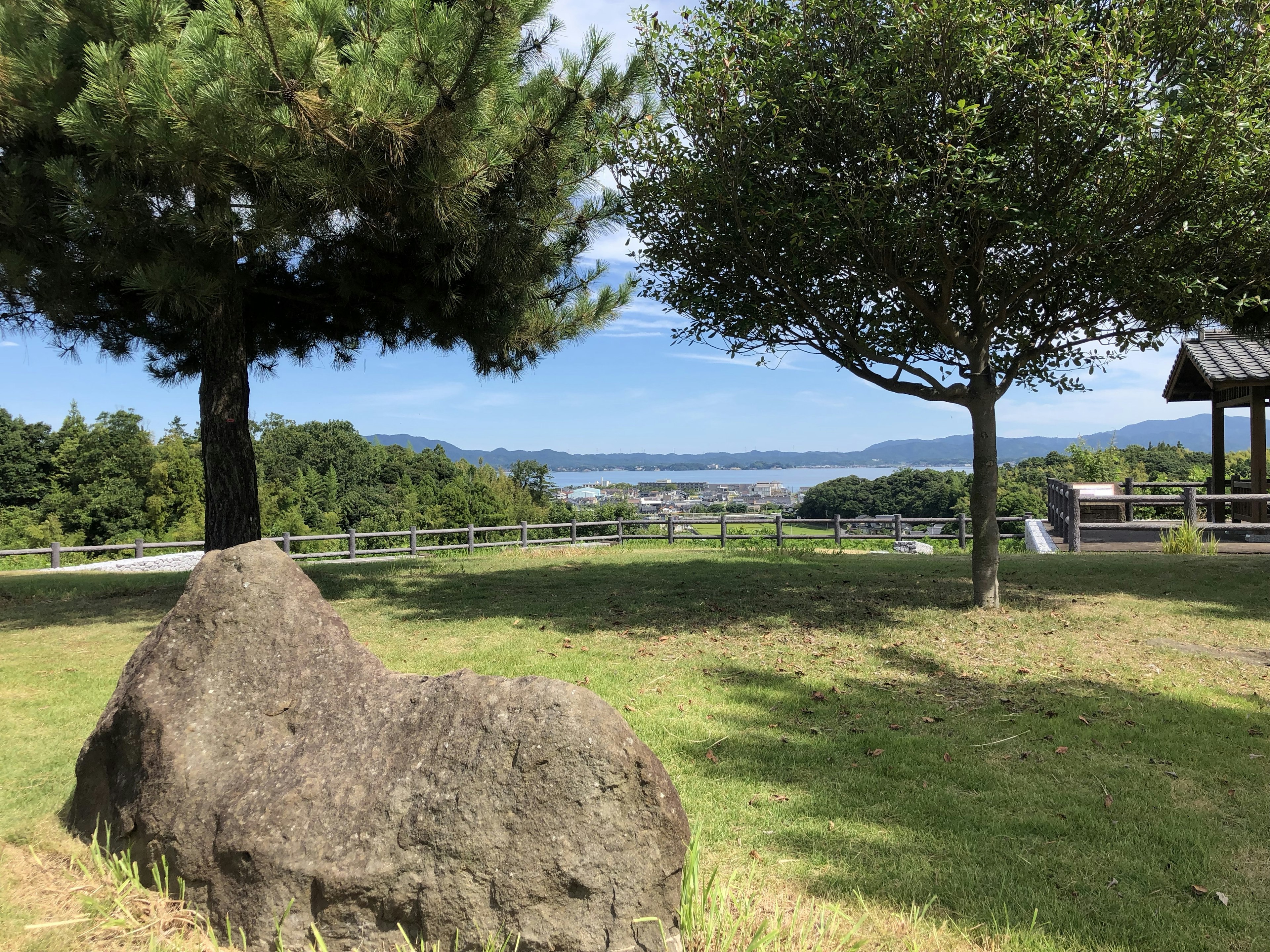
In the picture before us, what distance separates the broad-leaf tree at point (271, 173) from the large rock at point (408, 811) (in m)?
6.07

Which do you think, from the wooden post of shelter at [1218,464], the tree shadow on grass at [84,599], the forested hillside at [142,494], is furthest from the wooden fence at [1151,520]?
the tree shadow on grass at [84,599]

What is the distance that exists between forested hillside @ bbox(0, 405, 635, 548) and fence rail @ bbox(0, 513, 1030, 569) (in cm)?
463

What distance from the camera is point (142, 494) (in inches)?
1335

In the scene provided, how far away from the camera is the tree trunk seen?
933cm

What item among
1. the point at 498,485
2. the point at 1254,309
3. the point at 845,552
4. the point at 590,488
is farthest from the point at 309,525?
the point at 1254,309

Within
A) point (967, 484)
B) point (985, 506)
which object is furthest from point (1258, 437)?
point (967, 484)

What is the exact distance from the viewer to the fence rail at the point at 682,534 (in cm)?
2030

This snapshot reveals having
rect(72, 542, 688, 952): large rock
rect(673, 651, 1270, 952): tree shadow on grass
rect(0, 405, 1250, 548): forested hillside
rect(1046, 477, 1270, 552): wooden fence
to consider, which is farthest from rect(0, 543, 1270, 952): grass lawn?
rect(0, 405, 1250, 548): forested hillside

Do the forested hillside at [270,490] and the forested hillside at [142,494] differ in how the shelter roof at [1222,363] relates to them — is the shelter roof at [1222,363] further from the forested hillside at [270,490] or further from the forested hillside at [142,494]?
the forested hillside at [142,494]

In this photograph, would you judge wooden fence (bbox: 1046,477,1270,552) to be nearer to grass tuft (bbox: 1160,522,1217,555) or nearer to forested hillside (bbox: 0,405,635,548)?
grass tuft (bbox: 1160,522,1217,555)

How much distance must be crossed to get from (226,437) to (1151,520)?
58.0 ft

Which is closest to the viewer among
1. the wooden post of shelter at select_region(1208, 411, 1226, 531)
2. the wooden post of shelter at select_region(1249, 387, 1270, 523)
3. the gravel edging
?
the wooden post of shelter at select_region(1249, 387, 1270, 523)

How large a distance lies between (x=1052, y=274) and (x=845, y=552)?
9228 mm

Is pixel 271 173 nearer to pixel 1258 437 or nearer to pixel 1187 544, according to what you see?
pixel 1187 544
